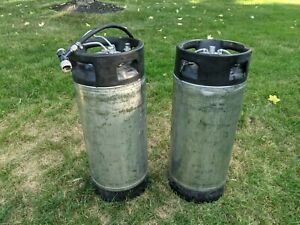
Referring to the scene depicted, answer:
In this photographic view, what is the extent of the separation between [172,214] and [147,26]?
451 centimetres

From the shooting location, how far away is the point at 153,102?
372cm

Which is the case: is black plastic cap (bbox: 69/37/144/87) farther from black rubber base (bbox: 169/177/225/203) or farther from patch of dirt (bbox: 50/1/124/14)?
patch of dirt (bbox: 50/1/124/14)


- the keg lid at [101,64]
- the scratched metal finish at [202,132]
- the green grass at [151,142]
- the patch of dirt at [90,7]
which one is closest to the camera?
the keg lid at [101,64]

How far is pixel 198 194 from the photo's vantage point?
2.41 meters

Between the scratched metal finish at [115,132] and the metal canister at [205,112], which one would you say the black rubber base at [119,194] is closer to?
the scratched metal finish at [115,132]

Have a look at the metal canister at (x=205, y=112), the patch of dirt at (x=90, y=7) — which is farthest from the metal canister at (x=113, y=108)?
the patch of dirt at (x=90, y=7)

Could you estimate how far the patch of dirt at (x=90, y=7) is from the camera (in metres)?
7.30

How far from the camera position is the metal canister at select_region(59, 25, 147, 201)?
1.87 m

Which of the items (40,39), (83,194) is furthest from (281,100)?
(40,39)

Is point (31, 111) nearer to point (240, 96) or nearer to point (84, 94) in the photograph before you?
point (84, 94)

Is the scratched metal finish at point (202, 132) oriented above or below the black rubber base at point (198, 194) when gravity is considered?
above

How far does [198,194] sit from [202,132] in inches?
21.4

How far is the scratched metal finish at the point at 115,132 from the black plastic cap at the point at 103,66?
4cm


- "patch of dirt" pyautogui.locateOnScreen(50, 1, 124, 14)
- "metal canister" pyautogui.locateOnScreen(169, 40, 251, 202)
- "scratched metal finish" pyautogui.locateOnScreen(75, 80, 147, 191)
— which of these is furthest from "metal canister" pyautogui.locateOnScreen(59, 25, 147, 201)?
"patch of dirt" pyautogui.locateOnScreen(50, 1, 124, 14)
